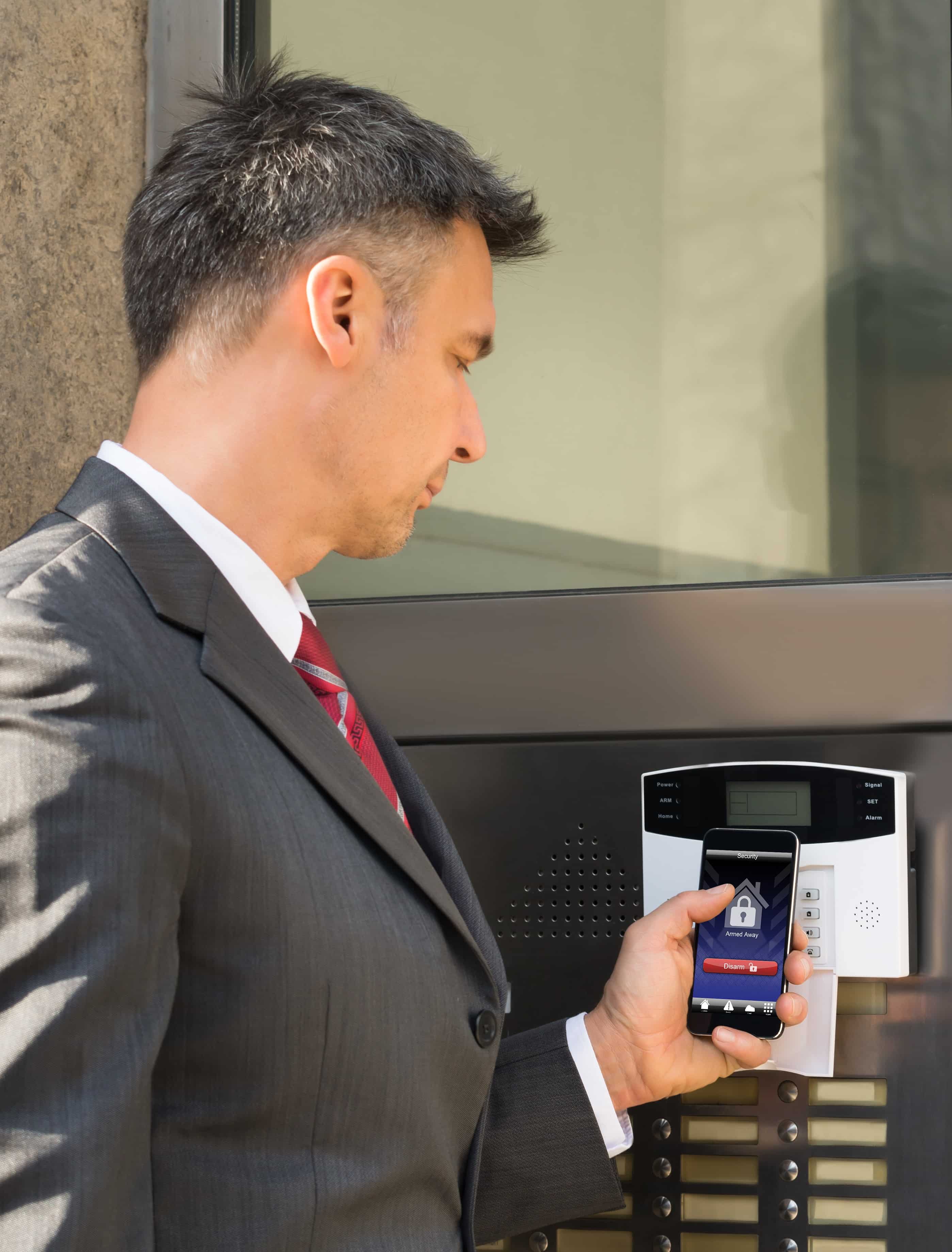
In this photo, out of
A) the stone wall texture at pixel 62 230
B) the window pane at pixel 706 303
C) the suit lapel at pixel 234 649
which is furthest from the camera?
the window pane at pixel 706 303

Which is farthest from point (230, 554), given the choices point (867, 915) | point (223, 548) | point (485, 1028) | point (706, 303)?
point (706, 303)

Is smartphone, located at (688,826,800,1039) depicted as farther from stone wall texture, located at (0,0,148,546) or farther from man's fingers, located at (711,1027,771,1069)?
stone wall texture, located at (0,0,148,546)

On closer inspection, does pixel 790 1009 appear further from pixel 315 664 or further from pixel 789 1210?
pixel 315 664

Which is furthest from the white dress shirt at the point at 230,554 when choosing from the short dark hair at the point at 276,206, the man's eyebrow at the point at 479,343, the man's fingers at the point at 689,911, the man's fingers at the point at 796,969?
the man's fingers at the point at 796,969

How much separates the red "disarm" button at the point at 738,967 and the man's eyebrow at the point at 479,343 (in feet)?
1.95

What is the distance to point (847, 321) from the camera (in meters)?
1.65

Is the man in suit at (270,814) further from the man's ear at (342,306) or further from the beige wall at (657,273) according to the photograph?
the beige wall at (657,273)

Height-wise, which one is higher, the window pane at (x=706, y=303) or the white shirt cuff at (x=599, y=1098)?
the window pane at (x=706, y=303)

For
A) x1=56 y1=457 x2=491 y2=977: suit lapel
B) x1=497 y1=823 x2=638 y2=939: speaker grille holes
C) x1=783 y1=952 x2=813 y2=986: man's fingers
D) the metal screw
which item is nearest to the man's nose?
x1=56 y1=457 x2=491 y2=977: suit lapel

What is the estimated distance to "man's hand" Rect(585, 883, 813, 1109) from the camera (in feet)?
3.93

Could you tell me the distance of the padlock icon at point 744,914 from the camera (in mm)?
1225

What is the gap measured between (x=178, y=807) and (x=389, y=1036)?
218 millimetres

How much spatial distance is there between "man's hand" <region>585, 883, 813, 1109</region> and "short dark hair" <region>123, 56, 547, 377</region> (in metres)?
0.60

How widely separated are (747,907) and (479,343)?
1.88 feet
